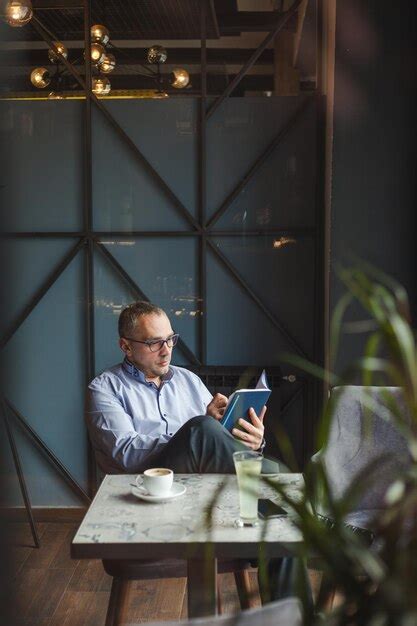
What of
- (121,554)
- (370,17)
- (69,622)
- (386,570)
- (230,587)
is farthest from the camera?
(370,17)

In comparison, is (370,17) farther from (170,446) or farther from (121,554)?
(121,554)

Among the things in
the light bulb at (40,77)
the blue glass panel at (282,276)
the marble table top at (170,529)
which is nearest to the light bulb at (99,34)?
the light bulb at (40,77)

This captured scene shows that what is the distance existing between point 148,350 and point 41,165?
1639mm

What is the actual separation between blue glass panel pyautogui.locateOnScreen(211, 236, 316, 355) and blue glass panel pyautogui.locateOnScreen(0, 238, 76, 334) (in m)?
0.81

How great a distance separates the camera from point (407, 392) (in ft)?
3.10

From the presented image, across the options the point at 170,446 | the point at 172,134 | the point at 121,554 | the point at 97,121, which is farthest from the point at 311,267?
the point at 121,554

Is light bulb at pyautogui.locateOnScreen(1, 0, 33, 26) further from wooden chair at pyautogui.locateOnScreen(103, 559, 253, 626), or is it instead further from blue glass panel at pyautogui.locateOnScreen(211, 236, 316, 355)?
wooden chair at pyautogui.locateOnScreen(103, 559, 253, 626)

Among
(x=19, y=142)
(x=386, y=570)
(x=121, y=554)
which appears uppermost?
(x=19, y=142)

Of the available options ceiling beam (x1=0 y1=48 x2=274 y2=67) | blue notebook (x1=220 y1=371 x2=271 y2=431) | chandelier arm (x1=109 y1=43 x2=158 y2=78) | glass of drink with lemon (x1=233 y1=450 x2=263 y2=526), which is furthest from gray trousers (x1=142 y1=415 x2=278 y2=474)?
chandelier arm (x1=109 y1=43 x2=158 y2=78)

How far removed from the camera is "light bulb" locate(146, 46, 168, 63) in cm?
425

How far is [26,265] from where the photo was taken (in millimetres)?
4254

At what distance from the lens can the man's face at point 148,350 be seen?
300 cm

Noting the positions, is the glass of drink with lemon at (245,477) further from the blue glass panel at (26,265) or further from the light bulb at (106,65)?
the light bulb at (106,65)

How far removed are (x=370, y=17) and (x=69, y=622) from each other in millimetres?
2796
